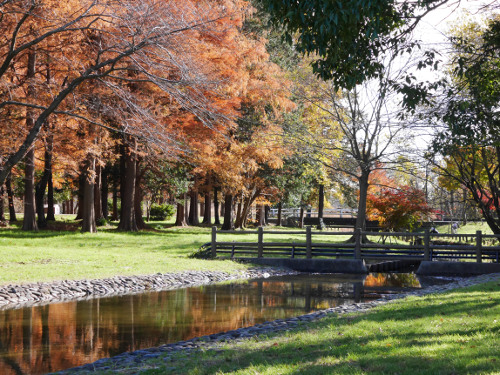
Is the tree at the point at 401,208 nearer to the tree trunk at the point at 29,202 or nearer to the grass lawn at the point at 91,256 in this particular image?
the grass lawn at the point at 91,256

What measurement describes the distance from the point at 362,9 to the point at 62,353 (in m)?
6.31

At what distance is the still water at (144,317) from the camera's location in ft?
26.5

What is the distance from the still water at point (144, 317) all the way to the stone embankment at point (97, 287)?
0.63 m

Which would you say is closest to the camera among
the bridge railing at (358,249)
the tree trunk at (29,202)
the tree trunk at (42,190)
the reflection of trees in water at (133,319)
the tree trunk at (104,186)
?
the reflection of trees in water at (133,319)

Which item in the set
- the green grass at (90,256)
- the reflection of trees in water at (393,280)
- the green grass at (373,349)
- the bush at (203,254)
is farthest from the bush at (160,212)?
the green grass at (373,349)

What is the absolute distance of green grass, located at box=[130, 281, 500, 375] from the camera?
5421 mm

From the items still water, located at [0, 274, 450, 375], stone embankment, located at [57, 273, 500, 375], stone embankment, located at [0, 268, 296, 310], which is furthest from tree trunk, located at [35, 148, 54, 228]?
stone embankment, located at [57, 273, 500, 375]

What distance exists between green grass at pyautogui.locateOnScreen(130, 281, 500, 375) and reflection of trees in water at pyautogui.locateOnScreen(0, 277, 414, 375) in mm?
1932

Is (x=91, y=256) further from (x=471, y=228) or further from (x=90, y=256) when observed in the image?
(x=471, y=228)

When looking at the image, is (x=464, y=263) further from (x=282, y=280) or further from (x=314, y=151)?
(x=314, y=151)

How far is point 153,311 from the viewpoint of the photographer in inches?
449

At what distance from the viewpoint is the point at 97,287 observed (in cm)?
1375

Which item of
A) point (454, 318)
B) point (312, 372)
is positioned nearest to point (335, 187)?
point (454, 318)

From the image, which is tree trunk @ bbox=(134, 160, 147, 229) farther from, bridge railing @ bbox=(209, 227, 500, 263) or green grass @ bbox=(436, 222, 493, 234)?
green grass @ bbox=(436, 222, 493, 234)
